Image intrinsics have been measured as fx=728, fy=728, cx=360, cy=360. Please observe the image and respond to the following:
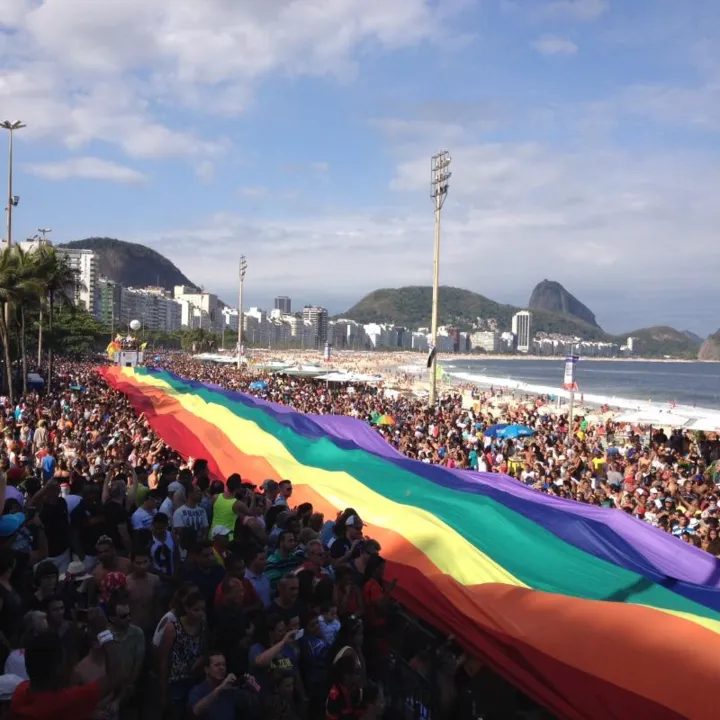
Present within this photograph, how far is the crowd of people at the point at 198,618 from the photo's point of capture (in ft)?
11.4

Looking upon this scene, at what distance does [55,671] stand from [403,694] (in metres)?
2.49

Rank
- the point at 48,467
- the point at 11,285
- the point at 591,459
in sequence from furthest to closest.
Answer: the point at 11,285 < the point at 591,459 < the point at 48,467

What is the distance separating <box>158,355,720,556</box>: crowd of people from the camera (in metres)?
11.7

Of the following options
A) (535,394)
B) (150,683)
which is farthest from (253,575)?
(535,394)

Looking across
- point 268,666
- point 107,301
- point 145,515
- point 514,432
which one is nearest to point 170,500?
point 145,515

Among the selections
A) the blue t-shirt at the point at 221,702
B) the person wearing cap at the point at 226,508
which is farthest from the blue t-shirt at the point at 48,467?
the blue t-shirt at the point at 221,702

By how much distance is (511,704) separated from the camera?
463cm

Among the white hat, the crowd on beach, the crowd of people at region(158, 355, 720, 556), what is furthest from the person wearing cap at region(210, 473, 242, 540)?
the crowd of people at region(158, 355, 720, 556)

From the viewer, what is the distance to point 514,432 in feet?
69.1

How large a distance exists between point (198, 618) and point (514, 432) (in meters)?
18.0

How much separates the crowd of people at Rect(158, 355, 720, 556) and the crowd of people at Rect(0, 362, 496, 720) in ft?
17.5

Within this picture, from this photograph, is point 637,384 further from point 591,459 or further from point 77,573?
point 77,573

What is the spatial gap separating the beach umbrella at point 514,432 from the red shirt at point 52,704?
1894 centimetres

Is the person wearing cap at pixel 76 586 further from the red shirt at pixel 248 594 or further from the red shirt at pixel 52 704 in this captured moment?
the red shirt at pixel 52 704
